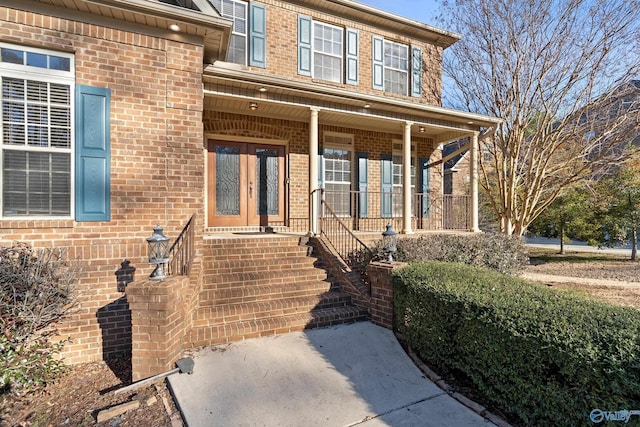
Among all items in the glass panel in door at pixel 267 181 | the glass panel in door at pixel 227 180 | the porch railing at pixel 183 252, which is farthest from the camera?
the glass panel in door at pixel 267 181

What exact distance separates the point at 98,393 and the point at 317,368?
222 cm

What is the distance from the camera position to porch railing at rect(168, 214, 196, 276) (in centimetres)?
411

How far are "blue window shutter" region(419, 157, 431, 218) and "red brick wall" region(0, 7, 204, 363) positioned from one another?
6964 millimetres

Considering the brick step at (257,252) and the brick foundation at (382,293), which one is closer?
the brick foundation at (382,293)

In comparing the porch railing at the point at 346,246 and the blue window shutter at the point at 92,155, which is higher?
the blue window shutter at the point at 92,155

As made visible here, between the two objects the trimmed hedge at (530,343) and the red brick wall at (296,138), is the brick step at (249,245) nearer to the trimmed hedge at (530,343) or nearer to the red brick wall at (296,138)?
the red brick wall at (296,138)

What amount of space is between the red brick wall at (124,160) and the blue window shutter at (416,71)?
699 centimetres

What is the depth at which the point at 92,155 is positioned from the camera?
4.06 meters

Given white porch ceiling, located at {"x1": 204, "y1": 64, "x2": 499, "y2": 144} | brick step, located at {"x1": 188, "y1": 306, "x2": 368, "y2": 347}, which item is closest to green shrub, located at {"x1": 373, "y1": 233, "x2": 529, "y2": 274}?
brick step, located at {"x1": 188, "y1": 306, "x2": 368, "y2": 347}

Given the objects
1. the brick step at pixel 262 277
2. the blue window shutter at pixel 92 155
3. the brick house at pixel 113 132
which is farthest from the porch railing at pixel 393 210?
the blue window shutter at pixel 92 155

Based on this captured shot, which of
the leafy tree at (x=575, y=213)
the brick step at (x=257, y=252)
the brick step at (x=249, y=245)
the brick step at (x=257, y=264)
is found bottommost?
the brick step at (x=257, y=264)

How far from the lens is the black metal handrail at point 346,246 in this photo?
531 cm

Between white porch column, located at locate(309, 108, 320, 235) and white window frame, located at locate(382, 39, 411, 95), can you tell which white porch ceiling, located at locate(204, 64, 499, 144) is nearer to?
white porch column, located at locate(309, 108, 320, 235)

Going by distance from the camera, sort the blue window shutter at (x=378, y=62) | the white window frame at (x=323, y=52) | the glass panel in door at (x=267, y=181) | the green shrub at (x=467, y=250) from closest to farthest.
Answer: the green shrub at (x=467, y=250) → the glass panel in door at (x=267, y=181) → the white window frame at (x=323, y=52) → the blue window shutter at (x=378, y=62)
